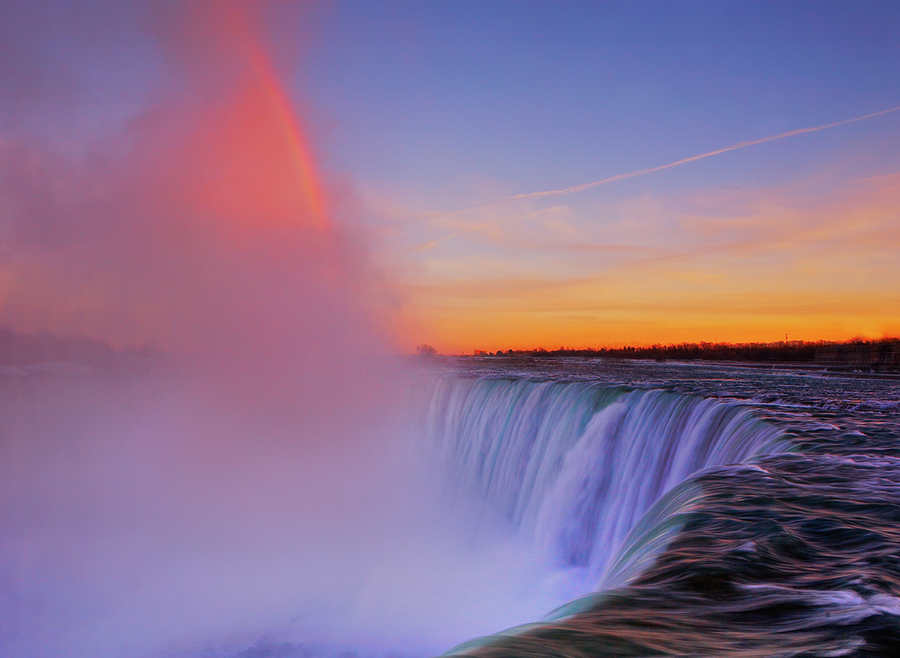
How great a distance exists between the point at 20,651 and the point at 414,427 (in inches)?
617

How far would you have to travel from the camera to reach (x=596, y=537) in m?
10.0

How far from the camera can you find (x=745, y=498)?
4496 millimetres

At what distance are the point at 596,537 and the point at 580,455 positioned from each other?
92.6 inches

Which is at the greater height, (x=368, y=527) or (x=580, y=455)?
(x=580, y=455)

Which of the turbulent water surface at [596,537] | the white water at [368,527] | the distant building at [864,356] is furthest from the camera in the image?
the distant building at [864,356]

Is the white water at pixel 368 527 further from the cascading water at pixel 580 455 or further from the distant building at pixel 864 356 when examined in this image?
the distant building at pixel 864 356

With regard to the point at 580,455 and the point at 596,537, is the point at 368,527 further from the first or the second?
the point at 596,537

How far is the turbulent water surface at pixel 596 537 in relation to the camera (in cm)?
243

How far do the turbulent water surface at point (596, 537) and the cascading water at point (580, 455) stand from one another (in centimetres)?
6

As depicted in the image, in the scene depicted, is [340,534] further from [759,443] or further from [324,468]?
[759,443]

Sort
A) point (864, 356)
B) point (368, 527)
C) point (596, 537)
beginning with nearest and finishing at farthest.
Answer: point (596, 537) < point (368, 527) < point (864, 356)

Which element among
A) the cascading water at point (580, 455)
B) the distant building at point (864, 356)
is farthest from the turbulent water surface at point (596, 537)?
the distant building at point (864, 356)

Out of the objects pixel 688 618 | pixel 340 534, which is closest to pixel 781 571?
pixel 688 618

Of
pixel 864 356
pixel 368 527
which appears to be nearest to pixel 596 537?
pixel 368 527
